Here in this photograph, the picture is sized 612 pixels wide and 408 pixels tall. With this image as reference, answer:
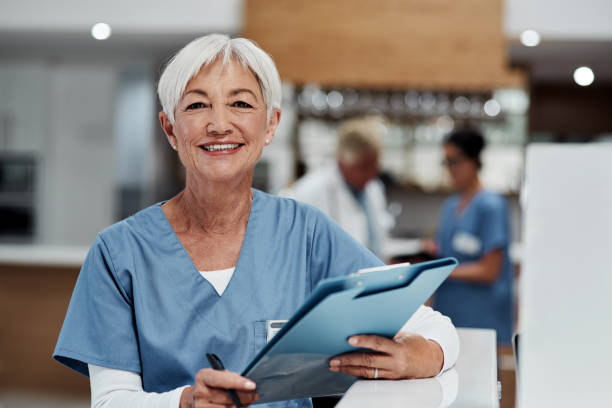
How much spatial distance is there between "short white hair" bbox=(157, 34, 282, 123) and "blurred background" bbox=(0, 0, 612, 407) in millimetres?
2977

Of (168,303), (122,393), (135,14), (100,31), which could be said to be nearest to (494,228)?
(168,303)

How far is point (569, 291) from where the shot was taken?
598 millimetres

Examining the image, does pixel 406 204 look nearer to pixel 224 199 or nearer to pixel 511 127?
pixel 511 127

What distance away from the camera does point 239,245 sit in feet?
4.42

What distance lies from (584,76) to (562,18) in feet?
5.36

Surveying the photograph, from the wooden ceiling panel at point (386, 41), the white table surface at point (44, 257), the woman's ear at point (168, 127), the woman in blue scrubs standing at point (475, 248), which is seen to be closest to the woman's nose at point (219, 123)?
the woman's ear at point (168, 127)

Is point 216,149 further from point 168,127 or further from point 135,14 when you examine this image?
point 135,14

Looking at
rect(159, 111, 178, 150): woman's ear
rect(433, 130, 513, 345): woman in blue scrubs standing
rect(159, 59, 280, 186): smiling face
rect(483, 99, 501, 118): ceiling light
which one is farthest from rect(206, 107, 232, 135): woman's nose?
rect(483, 99, 501, 118): ceiling light

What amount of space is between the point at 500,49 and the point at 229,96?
3.61 meters

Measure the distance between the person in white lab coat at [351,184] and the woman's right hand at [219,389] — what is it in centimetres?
230

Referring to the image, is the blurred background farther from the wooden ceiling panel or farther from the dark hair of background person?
the dark hair of background person

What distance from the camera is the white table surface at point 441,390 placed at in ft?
2.93

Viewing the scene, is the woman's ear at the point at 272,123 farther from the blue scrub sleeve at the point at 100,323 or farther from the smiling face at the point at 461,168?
the smiling face at the point at 461,168

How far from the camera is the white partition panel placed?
597mm
